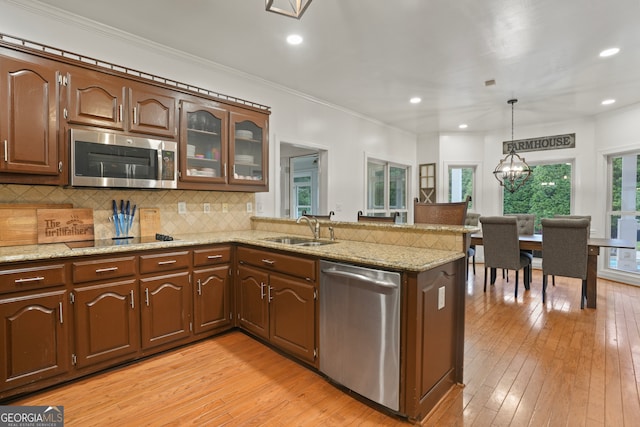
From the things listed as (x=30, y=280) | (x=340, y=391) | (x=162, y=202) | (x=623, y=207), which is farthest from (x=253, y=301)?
(x=623, y=207)

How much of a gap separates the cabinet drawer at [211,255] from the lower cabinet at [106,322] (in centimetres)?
48

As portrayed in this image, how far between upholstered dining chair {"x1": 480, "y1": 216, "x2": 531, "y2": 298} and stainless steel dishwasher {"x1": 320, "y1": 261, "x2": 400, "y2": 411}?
2998 mm

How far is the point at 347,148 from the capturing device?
16.2 ft

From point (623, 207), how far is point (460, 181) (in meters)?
2.54

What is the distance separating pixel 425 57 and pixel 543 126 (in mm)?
4043

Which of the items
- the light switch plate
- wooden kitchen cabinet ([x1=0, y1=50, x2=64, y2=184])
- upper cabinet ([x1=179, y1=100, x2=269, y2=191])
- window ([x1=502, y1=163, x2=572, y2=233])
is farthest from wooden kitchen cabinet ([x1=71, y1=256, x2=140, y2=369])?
window ([x1=502, y1=163, x2=572, y2=233])

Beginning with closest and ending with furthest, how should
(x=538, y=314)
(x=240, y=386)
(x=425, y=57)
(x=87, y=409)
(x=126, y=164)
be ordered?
(x=87, y=409)
(x=240, y=386)
(x=126, y=164)
(x=425, y=57)
(x=538, y=314)

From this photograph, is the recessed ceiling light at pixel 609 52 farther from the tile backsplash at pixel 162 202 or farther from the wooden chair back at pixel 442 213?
the tile backsplash at pixel 162 202

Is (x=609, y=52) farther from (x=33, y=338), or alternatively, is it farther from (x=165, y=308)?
(x=33, y=338)

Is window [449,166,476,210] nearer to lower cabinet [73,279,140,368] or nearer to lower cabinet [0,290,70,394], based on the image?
lower cabinet [73,279,140,368]

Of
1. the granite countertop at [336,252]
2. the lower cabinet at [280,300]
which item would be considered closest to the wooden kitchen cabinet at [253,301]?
the lower cabinet at [280,300]

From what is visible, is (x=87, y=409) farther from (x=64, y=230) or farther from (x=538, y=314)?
(x=538, y=314)

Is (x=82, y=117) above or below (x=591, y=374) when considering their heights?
above

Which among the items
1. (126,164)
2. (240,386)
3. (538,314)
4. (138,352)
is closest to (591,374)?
(538,314)
